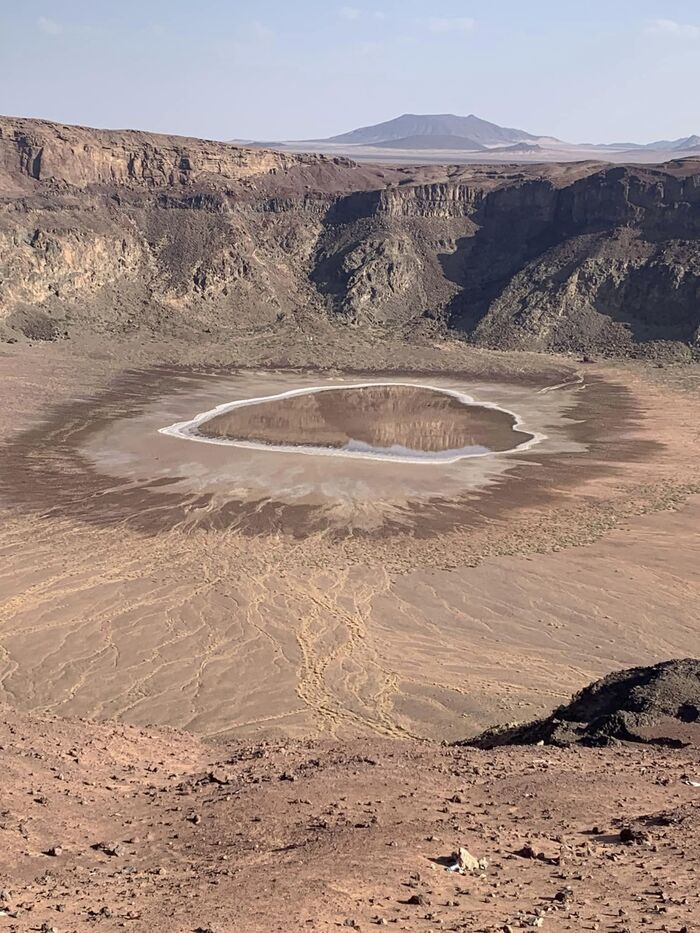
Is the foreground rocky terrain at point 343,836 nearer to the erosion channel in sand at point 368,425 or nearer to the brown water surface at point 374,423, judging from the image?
the erosion channel in sand at point 368,425

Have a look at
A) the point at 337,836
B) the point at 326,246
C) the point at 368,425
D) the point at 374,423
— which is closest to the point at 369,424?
the point at 368,425

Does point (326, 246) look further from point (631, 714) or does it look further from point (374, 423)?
point (631, 714)

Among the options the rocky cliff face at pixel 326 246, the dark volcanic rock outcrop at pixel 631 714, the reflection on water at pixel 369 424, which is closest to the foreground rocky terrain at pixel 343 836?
the dark volcanic rock outcrop at pixel 631 714

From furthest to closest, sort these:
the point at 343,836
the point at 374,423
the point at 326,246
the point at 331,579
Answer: the point at 326,246 < the point at 374,423 < the point at 331,579 < the point at 343,836

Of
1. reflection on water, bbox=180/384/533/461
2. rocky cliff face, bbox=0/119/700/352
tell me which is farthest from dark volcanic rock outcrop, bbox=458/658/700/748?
rocky cliff face, bbox=0/119/700/352

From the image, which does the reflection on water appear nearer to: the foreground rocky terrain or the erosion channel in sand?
the erosion channel in sand

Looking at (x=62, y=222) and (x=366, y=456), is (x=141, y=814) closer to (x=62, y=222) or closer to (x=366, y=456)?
(x=366, y=456)
